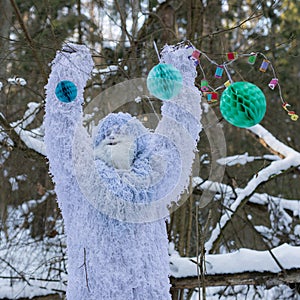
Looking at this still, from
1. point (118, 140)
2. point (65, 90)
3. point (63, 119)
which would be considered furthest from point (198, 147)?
point (65, 90)

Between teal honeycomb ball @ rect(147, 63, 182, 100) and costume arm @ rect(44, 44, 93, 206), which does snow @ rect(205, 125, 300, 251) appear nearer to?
costume arm @ rect(44, 44, 93, 206)

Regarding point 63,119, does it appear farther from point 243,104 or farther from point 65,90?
point 243,104

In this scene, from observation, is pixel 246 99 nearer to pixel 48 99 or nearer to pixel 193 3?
pixel 48 99

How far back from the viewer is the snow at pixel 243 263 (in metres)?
2.30

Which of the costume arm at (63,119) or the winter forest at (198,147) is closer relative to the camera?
the costume arm at (63,119)

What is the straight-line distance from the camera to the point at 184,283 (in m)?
2.34

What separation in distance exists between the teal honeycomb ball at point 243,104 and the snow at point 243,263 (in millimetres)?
1273

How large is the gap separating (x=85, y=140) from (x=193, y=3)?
1.65 meters

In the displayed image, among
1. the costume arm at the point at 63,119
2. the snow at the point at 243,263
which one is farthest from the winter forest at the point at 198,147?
the costume arm at the point at 63,119

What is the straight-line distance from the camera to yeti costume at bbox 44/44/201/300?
1645 mm

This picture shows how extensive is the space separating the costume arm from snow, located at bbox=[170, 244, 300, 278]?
91 cm

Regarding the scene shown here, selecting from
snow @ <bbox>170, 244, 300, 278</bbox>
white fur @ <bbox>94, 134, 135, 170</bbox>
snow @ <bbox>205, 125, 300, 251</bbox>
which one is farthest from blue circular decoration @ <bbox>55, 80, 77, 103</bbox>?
snow @ <bbox>205, 125, 300, 251</bbox>

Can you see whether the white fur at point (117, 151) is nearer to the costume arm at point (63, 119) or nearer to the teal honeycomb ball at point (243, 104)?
the costume arm at point (63, 119)

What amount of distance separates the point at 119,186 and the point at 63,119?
31 centimetres
